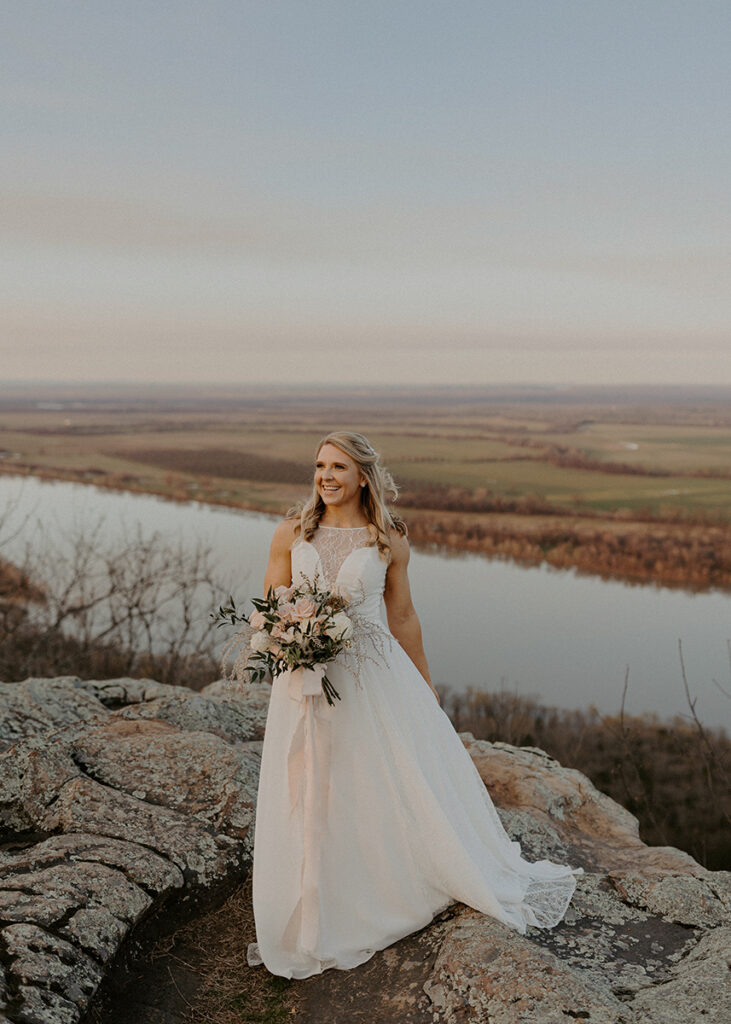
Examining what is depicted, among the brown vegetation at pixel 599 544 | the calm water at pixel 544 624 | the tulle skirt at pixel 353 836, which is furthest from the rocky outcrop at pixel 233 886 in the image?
the brown vegetation at pixel 599 544

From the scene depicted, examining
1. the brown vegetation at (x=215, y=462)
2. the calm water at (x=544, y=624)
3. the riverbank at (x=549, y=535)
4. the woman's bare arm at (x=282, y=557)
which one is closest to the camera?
the woman's bare arm at (x=282, y=557)

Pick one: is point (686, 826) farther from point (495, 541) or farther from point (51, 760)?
point (495, 541)

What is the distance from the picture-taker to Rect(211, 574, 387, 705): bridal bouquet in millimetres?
4488

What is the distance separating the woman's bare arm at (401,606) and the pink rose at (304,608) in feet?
2.82

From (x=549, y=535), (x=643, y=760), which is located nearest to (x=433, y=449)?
(x=549, y=535)

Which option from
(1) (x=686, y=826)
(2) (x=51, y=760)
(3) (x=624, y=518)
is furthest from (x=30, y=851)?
(3) (x=624, y=518)

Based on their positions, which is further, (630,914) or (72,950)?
(630,914)

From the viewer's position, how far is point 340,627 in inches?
177

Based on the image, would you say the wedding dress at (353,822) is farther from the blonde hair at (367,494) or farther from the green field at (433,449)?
the green field at (433,449)

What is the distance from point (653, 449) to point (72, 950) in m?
96.5

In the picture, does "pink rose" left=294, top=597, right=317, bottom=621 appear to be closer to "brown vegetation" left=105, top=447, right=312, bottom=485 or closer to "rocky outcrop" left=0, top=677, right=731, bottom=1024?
"rocky outcrop" left=0, top=677, right=731, bottom=1024

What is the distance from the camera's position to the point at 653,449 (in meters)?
93.4

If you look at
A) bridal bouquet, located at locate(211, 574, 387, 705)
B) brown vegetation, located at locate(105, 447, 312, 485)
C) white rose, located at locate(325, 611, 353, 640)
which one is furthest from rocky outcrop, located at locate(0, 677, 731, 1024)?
brown vegetation, located at locate(105, 447, 312, 485)

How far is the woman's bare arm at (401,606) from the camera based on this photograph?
209 inches
